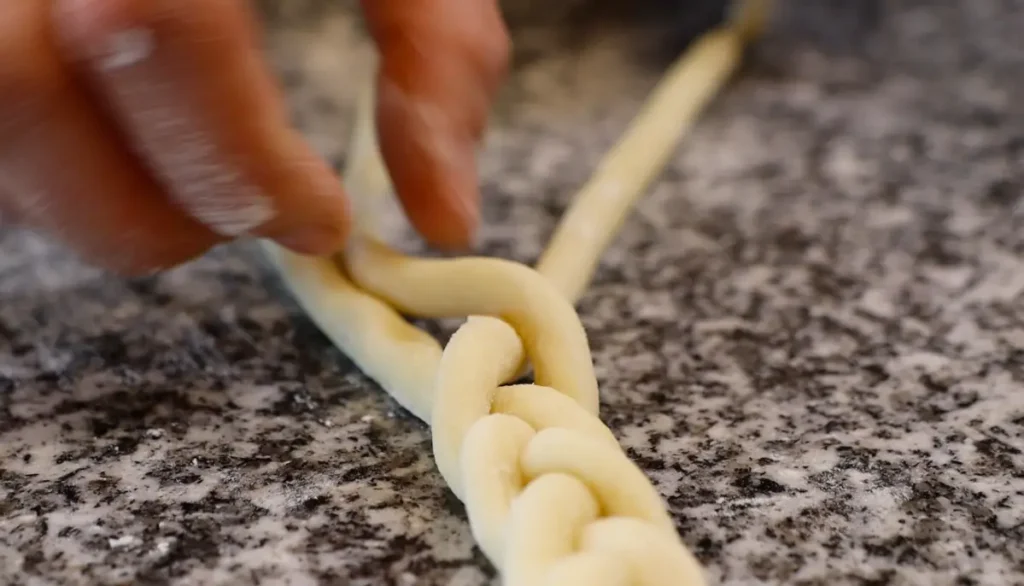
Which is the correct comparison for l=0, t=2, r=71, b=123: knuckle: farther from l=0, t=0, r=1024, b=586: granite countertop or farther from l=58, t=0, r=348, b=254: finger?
l=0, t=0, r=1024, b=586: granite countertop

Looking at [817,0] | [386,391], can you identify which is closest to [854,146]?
[817,0]

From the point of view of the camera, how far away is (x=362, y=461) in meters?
0.44

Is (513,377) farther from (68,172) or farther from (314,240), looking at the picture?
(68,172)

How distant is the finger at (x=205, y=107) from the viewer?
37cm

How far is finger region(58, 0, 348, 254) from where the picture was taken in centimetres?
37

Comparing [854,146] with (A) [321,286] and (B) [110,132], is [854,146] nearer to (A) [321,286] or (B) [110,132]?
(A) [321,286]

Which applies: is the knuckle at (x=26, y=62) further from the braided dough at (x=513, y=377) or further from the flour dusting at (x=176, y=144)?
the braided dough at (x=513, y=377)

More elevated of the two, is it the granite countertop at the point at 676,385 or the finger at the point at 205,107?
the finger at the point at 205,107

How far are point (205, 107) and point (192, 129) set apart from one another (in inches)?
0.5

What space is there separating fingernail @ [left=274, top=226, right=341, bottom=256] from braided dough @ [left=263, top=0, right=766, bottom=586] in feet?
0.14

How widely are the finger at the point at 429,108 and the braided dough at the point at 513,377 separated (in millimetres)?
30

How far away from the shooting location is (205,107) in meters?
0.39

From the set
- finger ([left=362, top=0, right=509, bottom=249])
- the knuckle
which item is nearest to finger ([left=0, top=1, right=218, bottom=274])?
the knuckle

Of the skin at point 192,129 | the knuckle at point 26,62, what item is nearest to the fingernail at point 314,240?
the skin at point 192,129
